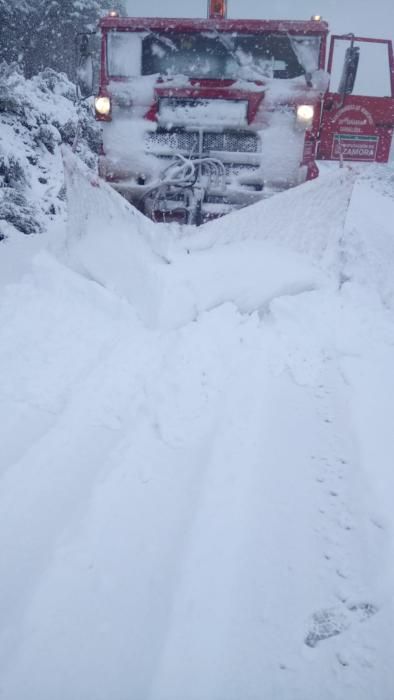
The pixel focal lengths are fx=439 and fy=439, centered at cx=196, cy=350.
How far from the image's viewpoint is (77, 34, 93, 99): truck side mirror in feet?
17.1

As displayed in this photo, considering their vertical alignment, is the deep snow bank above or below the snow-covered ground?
above

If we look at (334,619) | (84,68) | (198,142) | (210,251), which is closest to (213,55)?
(198,142)

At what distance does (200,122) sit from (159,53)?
37.2 inches

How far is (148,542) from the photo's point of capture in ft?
4.83

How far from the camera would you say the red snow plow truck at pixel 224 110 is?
473cm

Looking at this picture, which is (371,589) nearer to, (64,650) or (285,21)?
(64,650)

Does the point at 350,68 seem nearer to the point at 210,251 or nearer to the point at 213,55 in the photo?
the point at 213,55

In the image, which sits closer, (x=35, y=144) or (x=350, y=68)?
(x=350, y=68)

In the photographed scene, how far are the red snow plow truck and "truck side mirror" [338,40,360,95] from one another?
0.01 meters

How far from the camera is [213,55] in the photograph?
4820 mm

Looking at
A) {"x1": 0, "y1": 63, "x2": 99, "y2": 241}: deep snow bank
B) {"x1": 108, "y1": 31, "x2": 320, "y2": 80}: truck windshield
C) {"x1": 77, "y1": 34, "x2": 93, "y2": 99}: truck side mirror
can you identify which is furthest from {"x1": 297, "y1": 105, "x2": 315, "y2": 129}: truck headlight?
{"x1": 77, "y1": 34, "x2": 93, "y2": 99}: truck side mirror

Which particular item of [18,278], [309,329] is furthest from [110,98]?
[309,329]

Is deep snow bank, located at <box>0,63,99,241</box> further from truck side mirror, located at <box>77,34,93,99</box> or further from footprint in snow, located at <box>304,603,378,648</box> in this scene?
footprint in snow, located at <box>304,603,378,648</box>

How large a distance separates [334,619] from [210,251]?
2.86 meters
